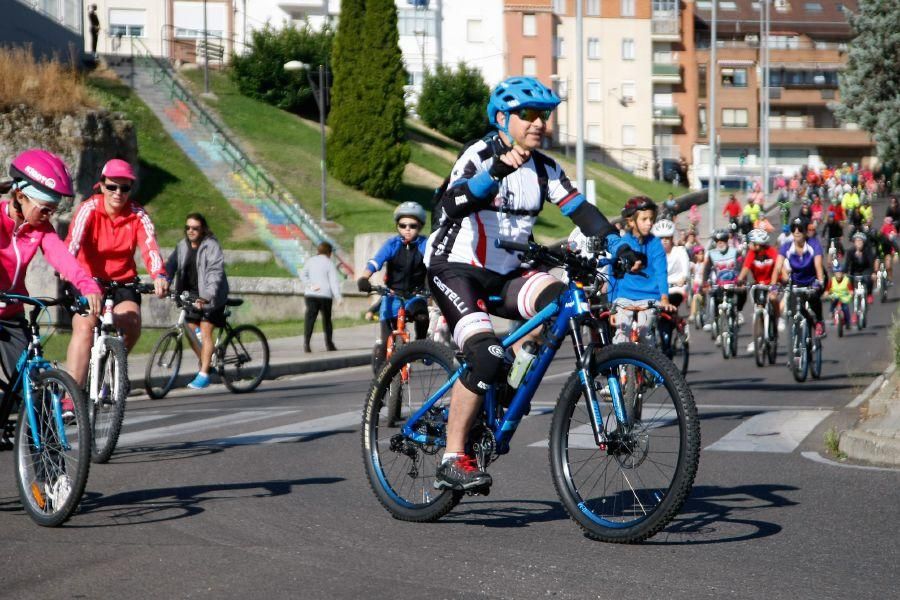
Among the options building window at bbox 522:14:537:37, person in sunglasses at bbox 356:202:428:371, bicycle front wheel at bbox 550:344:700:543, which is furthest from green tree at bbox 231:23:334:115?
bicycle front wheel at bbox 550:344:700:543

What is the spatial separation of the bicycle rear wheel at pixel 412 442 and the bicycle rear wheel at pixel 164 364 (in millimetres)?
9235

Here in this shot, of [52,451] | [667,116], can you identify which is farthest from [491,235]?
[667,116]

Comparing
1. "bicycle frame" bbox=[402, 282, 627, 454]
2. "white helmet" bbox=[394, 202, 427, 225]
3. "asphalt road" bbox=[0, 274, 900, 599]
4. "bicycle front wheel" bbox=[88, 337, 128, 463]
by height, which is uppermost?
"white helmet" bbox=[394, 202, 427, 225]

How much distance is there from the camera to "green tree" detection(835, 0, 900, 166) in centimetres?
3278

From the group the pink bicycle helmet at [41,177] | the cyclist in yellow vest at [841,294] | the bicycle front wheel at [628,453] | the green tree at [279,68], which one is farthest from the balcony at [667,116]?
the bicycle front wheel at [628,453]

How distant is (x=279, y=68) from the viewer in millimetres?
55219

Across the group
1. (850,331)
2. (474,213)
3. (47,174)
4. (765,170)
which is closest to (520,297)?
(474,213)

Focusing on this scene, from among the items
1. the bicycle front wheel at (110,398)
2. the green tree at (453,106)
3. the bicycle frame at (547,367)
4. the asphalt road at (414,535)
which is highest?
the green tree at (453,106)

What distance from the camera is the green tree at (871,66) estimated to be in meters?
32.8

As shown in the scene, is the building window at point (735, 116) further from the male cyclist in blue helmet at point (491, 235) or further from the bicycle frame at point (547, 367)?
the bicycle frame at point (547, 367)

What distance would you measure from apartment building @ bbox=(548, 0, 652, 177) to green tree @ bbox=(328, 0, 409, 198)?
158 feet

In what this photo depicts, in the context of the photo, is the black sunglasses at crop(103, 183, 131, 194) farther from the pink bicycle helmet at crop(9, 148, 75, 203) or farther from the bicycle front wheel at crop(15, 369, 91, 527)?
the bicycle front wheel at crop(15, 369, 91, 527)

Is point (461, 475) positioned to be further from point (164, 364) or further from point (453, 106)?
point (453, 106)

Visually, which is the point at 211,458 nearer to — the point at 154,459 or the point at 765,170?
the point at 154,459
